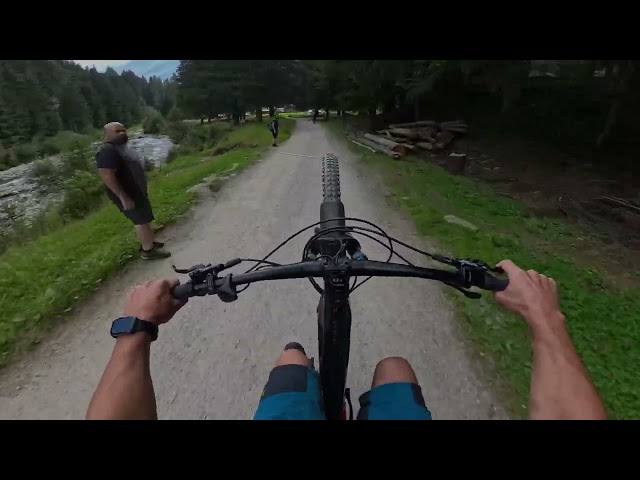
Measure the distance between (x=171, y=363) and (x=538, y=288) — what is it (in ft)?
11.9

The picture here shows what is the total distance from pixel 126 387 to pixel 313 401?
1.02m

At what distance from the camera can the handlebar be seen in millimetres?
1577

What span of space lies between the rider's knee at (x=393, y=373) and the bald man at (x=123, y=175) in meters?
4.66

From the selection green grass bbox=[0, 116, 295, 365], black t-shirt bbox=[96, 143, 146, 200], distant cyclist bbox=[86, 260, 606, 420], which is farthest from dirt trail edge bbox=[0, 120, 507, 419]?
distant cyclist bbox=[86, 260, 606, 420]

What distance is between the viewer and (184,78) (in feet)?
115

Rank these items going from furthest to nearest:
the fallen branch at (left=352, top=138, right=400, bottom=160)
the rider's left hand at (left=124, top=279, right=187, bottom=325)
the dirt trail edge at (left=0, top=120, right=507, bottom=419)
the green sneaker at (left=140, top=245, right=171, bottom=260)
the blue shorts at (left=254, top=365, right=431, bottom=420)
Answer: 1. the fallen branch at (left=352, top=138, right=400, bottom=160)
2. the green sneaker at (left=140, top=245, right=171, bottom=260)
3. the dirt trail edge at (left=0, top=120, right=507, bottom=419)
4. the blue shorts at (left=254, top=365, right=431, bottom=420)
5. the rider's left hand at (left=124, top=279, right=187, bottom=325)

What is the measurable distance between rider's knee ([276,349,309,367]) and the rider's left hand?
875mm

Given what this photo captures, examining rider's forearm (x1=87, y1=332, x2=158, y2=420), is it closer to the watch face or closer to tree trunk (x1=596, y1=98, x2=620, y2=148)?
the watch face

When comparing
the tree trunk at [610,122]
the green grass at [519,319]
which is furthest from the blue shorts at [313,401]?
the tree trunk at [610,122]

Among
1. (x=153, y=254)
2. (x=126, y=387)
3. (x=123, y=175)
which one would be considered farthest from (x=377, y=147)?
(x=126, y=387)
